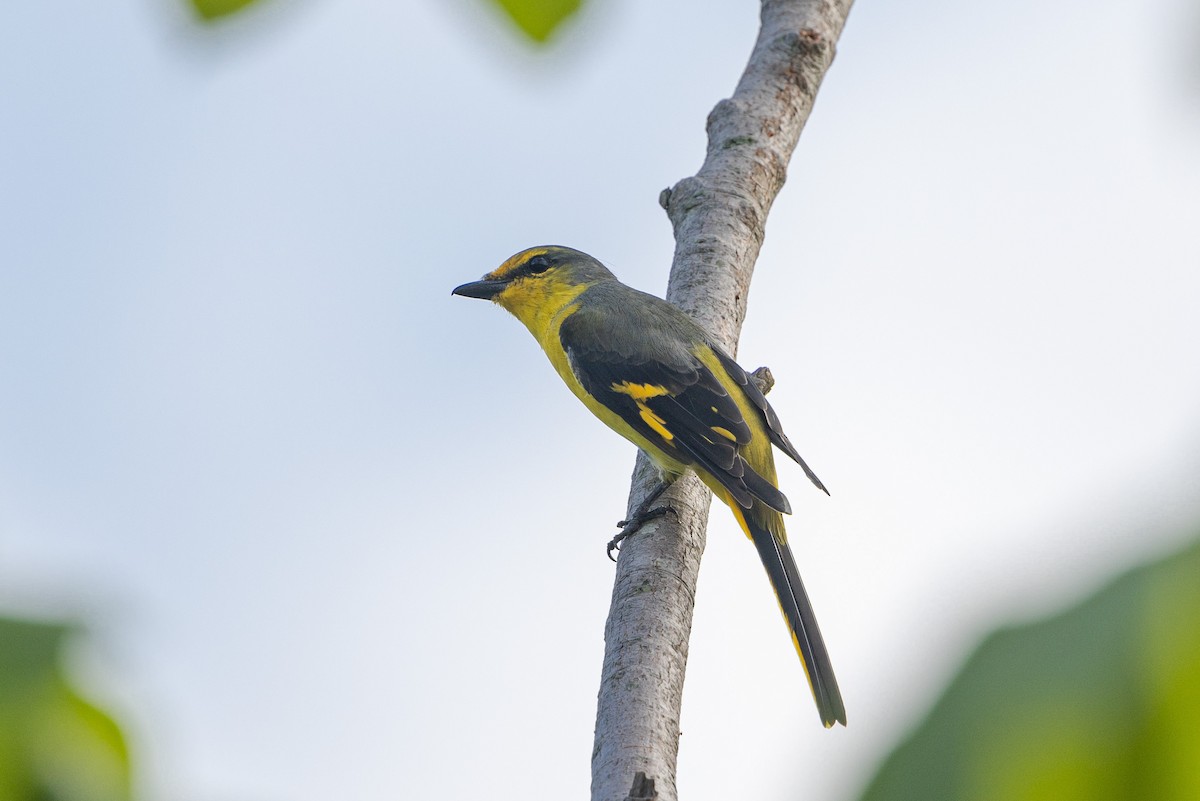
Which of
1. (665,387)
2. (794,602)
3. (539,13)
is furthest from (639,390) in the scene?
(539,13)

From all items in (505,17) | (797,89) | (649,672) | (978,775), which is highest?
(797,89)

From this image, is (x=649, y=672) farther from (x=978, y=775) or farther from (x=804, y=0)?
(x=804, y=0)

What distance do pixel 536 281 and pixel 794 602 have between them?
262 centimetres

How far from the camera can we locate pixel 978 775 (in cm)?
49

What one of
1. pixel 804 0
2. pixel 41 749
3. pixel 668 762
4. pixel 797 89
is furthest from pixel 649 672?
pixel 804 0

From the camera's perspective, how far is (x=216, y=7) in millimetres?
1251

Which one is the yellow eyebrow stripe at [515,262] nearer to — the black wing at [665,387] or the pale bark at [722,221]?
the black wing at [665,387]

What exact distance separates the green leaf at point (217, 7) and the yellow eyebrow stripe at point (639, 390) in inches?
146

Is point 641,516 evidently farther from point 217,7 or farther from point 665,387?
point 217,7

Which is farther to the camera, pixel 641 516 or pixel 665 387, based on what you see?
pixel 665 387

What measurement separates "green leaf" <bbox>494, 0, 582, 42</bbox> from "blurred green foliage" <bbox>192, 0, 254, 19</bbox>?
0.29m

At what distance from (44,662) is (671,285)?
13.2 ft

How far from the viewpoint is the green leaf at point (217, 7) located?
1.23 metres

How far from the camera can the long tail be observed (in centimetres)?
405
